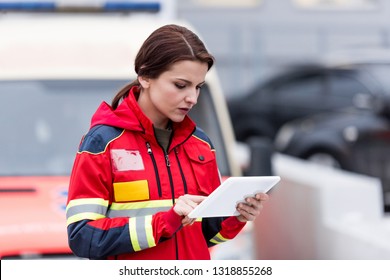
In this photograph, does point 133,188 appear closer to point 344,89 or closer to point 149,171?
point 149,171

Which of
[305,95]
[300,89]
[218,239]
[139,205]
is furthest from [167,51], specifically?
[300,89]

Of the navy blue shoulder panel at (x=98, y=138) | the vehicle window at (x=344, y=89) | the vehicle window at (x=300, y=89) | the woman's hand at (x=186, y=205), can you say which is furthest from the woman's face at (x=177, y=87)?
the vehicle window at (x=300, y=89)

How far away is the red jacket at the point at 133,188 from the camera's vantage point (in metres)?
3.32

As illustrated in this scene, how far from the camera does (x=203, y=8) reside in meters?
20.2

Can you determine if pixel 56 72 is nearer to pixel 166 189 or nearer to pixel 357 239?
pixel 357 239

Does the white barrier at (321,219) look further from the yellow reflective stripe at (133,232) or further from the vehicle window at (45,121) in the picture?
the yellow reflective stripe at (133,232)

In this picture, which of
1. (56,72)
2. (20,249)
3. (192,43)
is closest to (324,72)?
(56,72)

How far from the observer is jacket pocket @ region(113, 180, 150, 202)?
337 centimetres

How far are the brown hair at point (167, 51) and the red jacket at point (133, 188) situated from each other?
126mm

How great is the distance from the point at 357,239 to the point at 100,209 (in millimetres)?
4584

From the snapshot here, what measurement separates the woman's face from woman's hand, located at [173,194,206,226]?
250mm

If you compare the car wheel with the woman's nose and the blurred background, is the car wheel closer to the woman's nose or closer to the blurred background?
the blurred background

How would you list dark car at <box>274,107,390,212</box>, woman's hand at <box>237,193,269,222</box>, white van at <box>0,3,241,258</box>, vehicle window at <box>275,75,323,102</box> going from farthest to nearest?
1. vehicle window at <box>275,75,323,102</box>
2. dark car at <box>274,107,390,212</box>
3. white van at <box>0,3,241,258</box>
4. woman's hand at <box>237,193,269,222</box>

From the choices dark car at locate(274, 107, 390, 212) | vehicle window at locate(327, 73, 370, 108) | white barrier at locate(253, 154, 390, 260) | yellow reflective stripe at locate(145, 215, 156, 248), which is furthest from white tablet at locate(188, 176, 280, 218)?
vehicle window at locate(327, 73, 370, 108)
